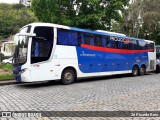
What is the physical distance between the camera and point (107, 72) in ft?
58.5

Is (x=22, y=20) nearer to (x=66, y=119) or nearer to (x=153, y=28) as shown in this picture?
(x=153, y=28)

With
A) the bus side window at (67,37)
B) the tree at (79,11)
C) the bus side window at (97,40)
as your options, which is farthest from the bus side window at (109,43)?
the bus side window at (67,37)

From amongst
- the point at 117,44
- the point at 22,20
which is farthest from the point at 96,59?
the point at 22,20

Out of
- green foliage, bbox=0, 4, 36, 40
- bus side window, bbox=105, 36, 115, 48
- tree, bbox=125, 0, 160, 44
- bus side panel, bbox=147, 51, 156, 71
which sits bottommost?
bus side panel, bbox=147, 51, 156, 71

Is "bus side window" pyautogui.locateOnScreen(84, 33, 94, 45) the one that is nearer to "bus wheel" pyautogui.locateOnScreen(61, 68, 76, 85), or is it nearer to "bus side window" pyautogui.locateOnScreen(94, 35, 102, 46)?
"bus side window" pyautogui.locateOnScreen(94, 35, 102, 46)

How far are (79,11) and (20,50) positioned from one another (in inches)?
324

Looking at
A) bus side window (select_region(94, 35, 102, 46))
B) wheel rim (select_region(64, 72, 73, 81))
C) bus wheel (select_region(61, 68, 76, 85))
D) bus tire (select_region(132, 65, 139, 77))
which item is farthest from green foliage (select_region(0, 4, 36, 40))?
wheel rim (select_region(64, 72, 73, 81))

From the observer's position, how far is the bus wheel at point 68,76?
47.7 feet

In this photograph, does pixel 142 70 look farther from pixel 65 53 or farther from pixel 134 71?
pixel 65 53

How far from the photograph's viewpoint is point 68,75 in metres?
14.8

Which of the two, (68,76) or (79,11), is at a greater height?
(79,11)

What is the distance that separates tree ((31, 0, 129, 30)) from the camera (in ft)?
63.8

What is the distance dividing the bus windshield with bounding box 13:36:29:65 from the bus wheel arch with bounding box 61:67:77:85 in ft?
8.52

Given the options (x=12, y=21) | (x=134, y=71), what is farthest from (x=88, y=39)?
(x=12, y=21)
